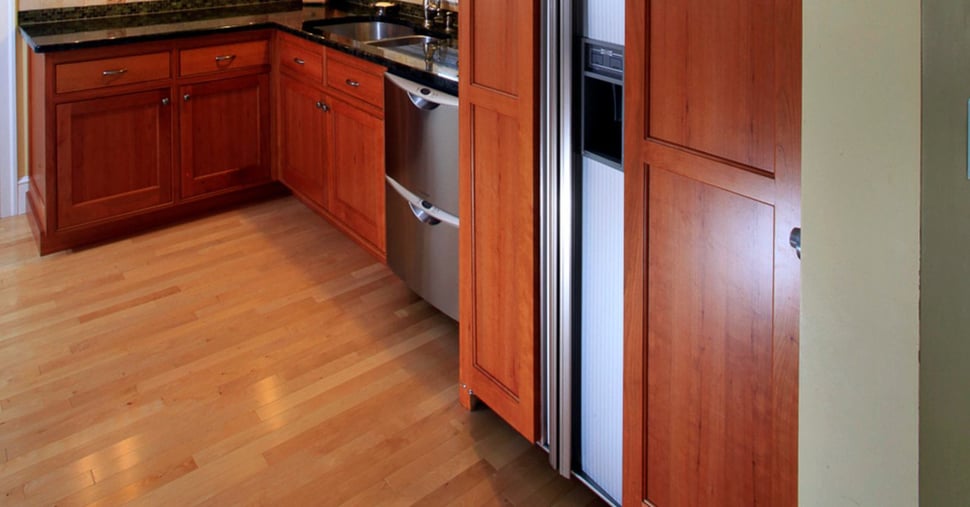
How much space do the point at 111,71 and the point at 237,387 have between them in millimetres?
1673

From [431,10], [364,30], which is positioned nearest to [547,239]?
[431,10]

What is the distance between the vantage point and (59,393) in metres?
2.43

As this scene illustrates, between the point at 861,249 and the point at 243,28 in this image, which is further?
the point at 243,28

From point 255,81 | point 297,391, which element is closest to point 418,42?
point 255,81

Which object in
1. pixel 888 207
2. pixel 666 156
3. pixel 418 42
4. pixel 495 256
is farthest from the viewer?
pixel 418 42

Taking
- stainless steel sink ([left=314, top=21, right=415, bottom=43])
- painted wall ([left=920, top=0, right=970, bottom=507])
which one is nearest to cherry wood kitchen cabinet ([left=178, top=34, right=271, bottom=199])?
stainless steel sink ([left=314, top=21, right=415, bottom=43])

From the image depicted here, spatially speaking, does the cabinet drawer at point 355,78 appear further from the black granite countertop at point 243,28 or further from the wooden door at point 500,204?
the wooden door at point 500,204

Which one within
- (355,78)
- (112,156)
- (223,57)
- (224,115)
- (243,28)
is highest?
(243,28)

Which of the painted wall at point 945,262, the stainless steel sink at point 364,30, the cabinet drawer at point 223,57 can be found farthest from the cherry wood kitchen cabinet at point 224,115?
the painted wall at point 945,262

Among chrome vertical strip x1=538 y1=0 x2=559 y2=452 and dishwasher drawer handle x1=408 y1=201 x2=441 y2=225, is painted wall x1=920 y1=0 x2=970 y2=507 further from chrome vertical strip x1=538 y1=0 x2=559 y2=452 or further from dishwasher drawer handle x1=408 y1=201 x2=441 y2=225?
dishwasher drawer handle x1=408 y1=201 x2=441 y2=225

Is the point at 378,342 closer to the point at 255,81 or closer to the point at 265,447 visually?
the point at 265,447

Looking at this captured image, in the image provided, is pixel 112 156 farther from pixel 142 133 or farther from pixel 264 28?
pixel 264 28

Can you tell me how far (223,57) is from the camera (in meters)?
3.68

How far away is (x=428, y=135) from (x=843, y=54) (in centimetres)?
169
